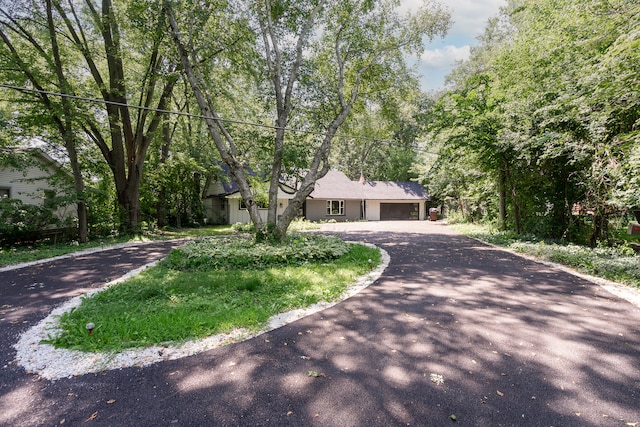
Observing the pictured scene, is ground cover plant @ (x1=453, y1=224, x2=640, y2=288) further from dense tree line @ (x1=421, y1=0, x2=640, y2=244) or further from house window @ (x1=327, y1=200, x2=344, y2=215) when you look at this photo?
house window @ (x1=327, y1=200, x2=344, y2=215)

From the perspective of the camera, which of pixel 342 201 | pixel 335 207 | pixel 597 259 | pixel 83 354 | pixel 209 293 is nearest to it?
pixel 83 354

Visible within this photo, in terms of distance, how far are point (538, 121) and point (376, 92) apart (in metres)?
5.60

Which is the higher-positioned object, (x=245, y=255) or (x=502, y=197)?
Answer: (x=502, y=197)

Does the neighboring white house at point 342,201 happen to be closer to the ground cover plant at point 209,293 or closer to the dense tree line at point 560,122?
the dense tree line at point 560,122

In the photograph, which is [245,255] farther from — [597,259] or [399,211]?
[399,211]

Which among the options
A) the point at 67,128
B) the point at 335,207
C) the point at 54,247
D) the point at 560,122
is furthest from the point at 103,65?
the point at 560,122

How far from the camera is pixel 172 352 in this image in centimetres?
333

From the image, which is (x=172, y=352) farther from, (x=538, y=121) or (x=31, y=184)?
(x=31, y=184)

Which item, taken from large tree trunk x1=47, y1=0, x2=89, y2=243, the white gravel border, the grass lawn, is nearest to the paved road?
the white gravel border

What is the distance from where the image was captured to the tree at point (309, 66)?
9.63 metres

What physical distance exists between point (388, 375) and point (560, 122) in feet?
33.4

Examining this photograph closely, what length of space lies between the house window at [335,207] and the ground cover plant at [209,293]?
18115 mm

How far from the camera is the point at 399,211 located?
1192 inches

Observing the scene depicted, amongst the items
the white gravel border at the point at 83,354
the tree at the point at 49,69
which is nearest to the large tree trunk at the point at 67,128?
the tree at the point at 49,69
